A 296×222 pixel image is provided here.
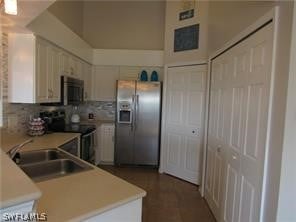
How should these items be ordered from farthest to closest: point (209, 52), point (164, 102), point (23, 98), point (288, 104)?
point (164, 102) < point (209, 52) < point (23, 98) < point (288, 104)

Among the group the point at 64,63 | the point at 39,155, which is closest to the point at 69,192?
the point at 39,155

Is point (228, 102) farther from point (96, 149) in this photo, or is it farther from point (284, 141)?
point (96, 149)

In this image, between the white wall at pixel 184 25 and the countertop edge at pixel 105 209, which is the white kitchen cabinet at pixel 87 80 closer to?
the white wall at pixel 184 25

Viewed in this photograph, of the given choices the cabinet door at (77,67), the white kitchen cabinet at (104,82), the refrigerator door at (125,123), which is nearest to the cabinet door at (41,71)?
the cabinet door at (77,67)

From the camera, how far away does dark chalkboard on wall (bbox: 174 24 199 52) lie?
3977 mm

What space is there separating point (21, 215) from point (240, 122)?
74.7 inches

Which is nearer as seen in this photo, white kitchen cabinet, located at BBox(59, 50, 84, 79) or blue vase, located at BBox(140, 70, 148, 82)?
white kitchen cabinet, located at BBox(59, 50, 84, 79)

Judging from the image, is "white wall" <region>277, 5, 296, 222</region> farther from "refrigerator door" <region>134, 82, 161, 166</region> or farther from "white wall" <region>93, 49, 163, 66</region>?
"white wall" <region>93, 49, 163, 66</region>

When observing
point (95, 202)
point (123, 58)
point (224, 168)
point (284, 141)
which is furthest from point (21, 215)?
point (123, 58)

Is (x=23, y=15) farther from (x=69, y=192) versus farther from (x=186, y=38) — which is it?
(x=186, y=38)

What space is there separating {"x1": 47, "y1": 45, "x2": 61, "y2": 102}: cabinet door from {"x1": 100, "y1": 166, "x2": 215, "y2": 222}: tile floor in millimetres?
1889

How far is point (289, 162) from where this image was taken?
147 cm

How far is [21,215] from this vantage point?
2.78 feet

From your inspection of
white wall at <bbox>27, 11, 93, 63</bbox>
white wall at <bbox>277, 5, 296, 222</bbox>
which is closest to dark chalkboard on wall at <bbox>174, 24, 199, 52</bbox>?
white wall at <bbox>27, 11, 93, 63</bbox>
